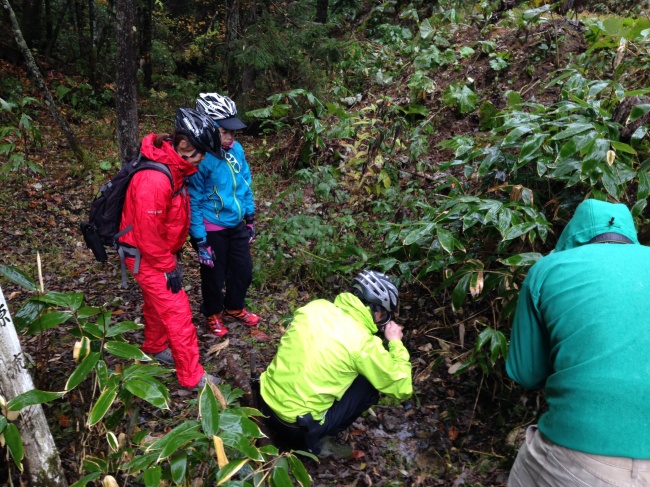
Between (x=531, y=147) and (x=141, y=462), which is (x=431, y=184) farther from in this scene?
(x=141, y=462)

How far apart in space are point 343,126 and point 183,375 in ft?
16.2

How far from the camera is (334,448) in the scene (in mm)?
3506

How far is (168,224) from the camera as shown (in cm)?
341

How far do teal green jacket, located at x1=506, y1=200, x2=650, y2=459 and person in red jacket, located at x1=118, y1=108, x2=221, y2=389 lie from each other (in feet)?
7.98

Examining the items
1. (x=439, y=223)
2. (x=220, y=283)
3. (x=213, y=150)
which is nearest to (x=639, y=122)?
(x=439, y=223)

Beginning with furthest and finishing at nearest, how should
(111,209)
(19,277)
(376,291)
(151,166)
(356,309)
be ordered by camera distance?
(111,209), (151,166), (376,291), (356,309), (19,277)

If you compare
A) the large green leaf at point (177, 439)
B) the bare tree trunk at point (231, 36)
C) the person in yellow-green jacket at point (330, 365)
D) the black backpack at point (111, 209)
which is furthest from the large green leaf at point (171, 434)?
the bare tree trunk at point (231, 36)

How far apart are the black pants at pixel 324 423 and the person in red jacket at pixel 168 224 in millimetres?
939

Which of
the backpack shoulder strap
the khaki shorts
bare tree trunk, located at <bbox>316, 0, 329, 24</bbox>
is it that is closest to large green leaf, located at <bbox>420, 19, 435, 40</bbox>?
bare tree trunk, located at <bbox>316, 0, 329, 24</bbox>

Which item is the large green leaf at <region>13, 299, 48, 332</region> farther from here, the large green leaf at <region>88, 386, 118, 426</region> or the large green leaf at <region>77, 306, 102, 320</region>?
the large green leaf at <region>88, 386, 118, 426</region>

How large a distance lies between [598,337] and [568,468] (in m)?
0.59

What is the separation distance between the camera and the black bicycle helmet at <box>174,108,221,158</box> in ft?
10.9

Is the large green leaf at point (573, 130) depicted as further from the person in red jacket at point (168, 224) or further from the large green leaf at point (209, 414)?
the large green leaf at point (209, 414)

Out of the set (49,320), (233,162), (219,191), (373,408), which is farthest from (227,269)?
(49,320)
